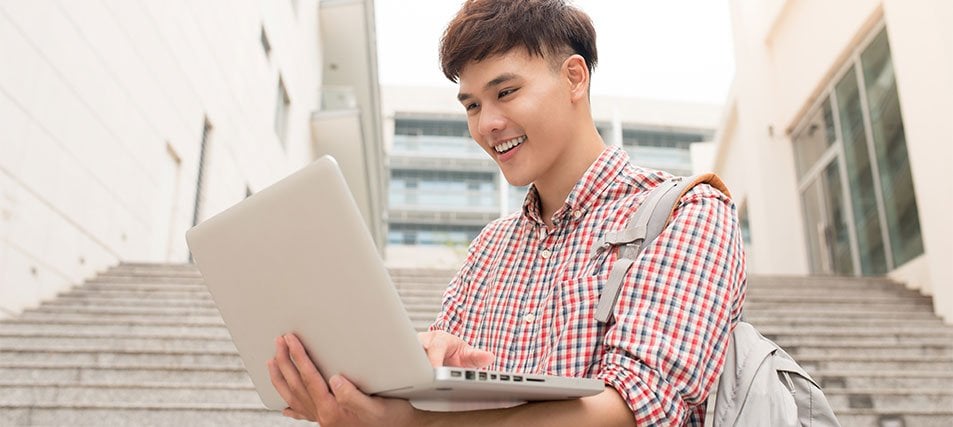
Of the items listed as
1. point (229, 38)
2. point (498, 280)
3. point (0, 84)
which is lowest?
point (498, 280)

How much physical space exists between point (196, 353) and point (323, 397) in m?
4.53

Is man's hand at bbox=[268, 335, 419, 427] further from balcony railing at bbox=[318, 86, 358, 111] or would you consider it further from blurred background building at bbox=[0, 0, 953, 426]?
balcony railing at bbox=[318, 86, 358, 111]

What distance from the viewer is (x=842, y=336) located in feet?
21.7

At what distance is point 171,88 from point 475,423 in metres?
10.2

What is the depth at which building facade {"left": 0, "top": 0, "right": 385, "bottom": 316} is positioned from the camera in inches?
270

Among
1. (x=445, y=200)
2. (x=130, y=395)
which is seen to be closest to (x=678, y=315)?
(x=130, y=395)

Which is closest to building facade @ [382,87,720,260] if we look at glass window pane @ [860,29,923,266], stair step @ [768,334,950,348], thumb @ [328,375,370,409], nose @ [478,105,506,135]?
glass window pane @ [860,29,923,266]

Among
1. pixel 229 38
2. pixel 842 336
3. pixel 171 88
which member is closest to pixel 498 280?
pixel 842 336

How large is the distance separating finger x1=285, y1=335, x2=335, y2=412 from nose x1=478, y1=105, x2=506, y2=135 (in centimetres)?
56

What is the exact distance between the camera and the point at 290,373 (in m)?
1.37

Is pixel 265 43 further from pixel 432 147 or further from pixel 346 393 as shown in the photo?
pixel 432 147

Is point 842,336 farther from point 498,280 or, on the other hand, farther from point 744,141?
point 744,141

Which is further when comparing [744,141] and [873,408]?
[744,141]

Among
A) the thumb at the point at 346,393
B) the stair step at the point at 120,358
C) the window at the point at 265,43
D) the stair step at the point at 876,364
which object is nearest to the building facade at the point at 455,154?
the window at the point at 265,43
